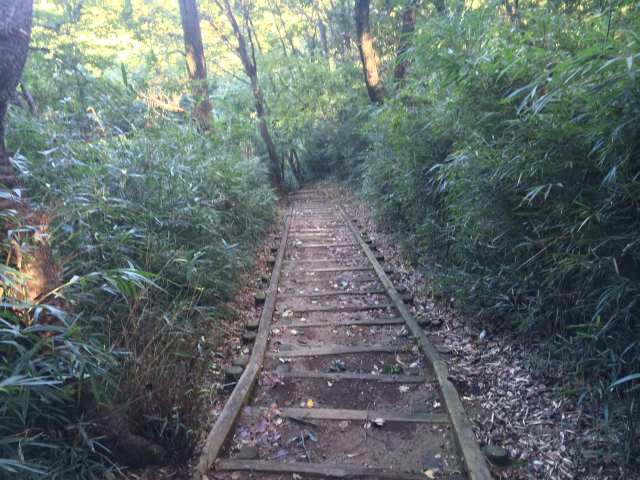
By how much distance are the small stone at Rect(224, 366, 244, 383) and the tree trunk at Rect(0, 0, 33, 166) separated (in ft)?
8.38

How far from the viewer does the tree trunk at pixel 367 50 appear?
367 inches

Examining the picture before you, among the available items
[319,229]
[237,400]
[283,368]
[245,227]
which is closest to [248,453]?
[237,400]

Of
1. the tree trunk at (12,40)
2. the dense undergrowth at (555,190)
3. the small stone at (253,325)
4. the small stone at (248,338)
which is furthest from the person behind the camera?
the small stone at (253,325)

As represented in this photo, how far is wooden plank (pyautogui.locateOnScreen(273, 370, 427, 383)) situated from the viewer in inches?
134

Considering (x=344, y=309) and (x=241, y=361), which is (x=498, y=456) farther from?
(x=344, y=309)

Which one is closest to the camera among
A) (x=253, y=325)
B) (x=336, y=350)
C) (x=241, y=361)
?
(x=241, y=361)

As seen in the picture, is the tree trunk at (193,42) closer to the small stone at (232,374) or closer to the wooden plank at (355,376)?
the small stone at (232,374)

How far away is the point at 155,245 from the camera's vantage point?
3.66 meters

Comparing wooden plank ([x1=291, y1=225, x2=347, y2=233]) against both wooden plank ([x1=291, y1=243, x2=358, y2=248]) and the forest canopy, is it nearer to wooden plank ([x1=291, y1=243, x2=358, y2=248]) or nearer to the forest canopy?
wooden plank ([x1=291, y1=243, x2=358, y2=248])

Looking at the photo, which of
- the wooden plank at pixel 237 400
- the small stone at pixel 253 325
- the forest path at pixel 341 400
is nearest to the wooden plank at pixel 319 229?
the forest path at pixel 341 400

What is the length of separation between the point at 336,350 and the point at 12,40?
3.51 metres

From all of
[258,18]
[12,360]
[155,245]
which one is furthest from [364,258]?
[258,18]

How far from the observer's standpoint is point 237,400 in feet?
9.98

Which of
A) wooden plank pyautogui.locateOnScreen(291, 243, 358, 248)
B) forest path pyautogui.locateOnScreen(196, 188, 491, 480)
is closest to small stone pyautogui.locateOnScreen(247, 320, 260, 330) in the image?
forest path pyautogui.locateOnScreen(196, 188, 491, 480)
